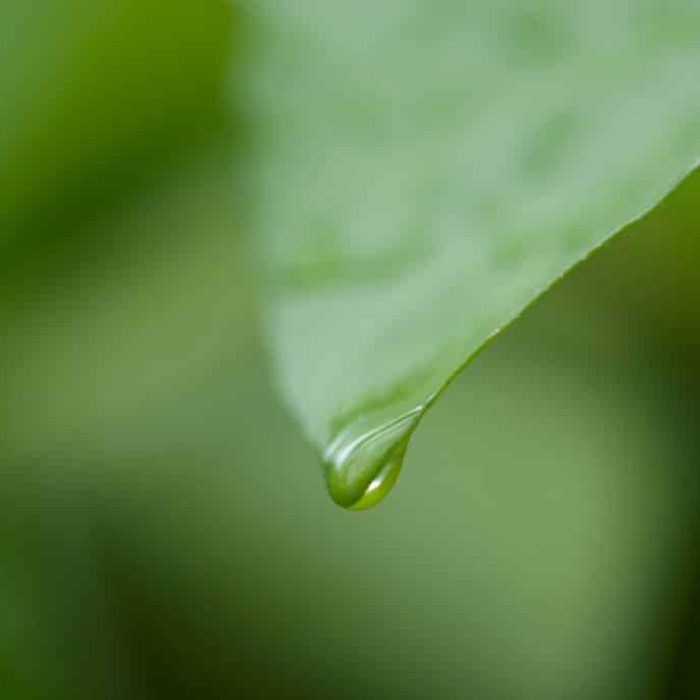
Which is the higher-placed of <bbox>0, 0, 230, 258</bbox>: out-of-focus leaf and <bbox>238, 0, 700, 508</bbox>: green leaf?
<bbox>0, 0, 230, 258</bbox>: out-of-focus leaf

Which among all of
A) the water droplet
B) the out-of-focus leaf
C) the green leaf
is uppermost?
the out-of-focus leaf

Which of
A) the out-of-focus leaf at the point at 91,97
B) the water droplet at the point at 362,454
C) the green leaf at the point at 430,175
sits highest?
the out-of-focus leaf at the point at 91,97

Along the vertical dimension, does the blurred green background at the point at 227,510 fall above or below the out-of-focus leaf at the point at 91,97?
below
